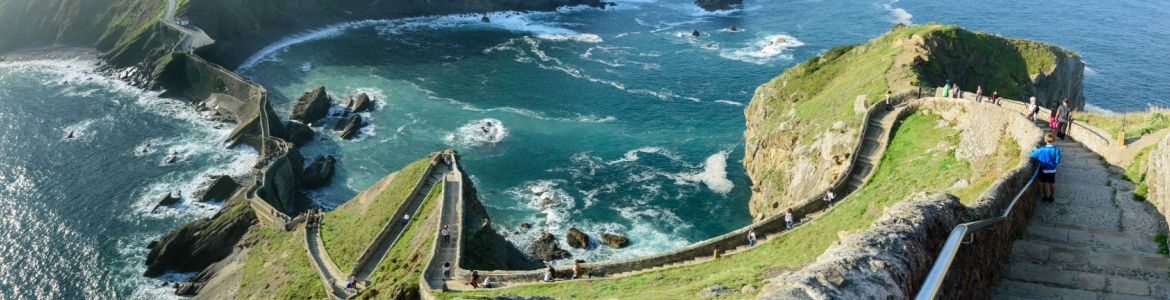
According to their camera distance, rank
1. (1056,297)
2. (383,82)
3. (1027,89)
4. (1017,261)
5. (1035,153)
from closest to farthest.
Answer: (1056,297)
(1017,261)
(1035,153)
(1027,89)
(383,82)

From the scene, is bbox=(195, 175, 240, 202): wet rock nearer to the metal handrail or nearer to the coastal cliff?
the coastal cliff

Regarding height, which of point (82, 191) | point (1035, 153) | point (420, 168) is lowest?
point (82, 191)

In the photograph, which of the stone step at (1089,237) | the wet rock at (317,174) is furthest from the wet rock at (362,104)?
the stone step at (1089,237)

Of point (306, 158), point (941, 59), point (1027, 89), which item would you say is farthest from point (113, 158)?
point (1027, 89)

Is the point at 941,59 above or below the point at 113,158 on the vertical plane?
above

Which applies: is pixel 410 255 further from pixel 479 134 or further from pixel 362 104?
pixel 362 104

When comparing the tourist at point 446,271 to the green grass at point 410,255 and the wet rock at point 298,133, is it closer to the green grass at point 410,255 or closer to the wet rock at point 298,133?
the green grass at point 410,255

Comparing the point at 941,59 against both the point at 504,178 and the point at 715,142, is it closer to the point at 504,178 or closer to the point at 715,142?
the point at 715,142
